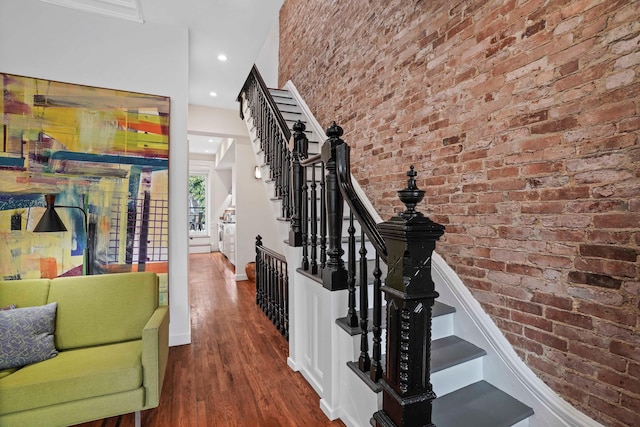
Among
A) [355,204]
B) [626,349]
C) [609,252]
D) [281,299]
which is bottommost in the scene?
[281,299]

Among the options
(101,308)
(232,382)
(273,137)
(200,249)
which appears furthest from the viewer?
(200,249)

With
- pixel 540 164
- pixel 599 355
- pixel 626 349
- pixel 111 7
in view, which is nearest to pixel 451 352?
pixel 599 355

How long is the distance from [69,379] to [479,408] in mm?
2295

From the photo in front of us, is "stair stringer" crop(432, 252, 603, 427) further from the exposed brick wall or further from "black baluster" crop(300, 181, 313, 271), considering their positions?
"black baluster" crop(300, 181, 313, 271)

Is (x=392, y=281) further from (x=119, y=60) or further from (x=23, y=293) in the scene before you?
(x=119, y=60)

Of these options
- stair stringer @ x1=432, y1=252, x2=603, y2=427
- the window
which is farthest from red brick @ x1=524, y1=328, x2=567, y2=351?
the window

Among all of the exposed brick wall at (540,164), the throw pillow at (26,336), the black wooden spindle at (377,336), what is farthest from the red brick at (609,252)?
the throw pillow at (26,336)

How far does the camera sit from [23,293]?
85.6 inches

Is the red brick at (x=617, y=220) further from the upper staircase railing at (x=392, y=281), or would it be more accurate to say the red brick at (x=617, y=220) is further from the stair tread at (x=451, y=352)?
the stair tread at (x=451, y=352)

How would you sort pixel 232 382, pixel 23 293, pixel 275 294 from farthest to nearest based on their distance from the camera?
pixel 275 294
pixel 232 382
pixel 23 293

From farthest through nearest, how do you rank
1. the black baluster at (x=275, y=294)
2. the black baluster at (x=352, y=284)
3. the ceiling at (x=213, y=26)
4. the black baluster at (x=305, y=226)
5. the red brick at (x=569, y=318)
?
the black baluster at (x=275, y=294), the ceiling at (x=213, y=26), the black baluster at (x=305, y=226), the black baluster at (x=352, y=284), the red brick at (x=569, y=318)

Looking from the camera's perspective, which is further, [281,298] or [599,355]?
[281,298]

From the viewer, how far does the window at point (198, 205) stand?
1040 centimetres

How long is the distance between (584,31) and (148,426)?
3.25 meters
